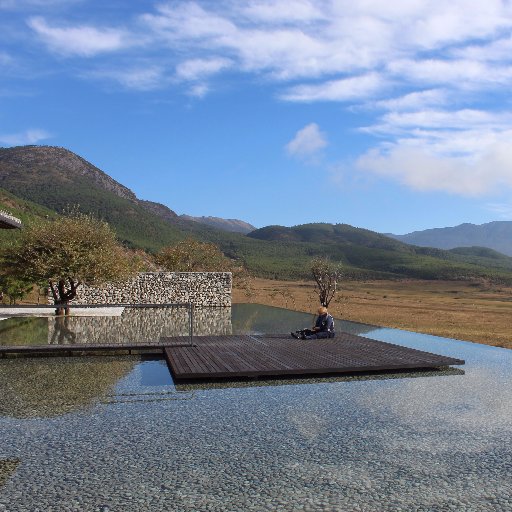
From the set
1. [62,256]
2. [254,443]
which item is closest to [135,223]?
[62,256]

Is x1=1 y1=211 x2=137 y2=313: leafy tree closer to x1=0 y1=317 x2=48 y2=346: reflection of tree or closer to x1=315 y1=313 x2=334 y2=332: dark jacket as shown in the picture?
x1=0 y1=317 x2=48 y2=346: reflection of tree

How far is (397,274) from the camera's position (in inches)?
3199

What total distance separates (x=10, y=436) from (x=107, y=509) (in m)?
2.25

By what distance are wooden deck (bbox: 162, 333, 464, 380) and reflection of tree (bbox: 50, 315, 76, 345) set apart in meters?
2.11

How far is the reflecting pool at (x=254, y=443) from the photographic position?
14.2 ft

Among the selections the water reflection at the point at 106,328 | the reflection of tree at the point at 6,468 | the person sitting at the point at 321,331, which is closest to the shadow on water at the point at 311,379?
the reflection of tree at the point at 6,468

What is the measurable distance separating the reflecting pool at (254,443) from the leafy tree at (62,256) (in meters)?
10.7

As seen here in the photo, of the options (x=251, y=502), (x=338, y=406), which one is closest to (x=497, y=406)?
(x=338, y=406)

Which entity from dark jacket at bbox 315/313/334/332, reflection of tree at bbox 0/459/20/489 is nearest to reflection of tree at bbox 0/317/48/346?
dark jacket at bbox 315/313/334/332

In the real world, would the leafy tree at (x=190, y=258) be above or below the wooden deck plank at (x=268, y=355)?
above

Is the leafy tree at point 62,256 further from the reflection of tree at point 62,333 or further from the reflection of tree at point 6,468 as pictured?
the reflection of tree at point 6,468

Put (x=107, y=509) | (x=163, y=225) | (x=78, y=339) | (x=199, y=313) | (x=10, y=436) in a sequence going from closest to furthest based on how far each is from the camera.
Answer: (x=107, y=509) → (x=10, y=436) → (x=78, y=339) → (x=199, y=313) → (x=163, y=225)

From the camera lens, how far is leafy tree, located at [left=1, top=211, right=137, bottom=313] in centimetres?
1964

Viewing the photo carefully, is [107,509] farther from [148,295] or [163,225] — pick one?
[163,225]
